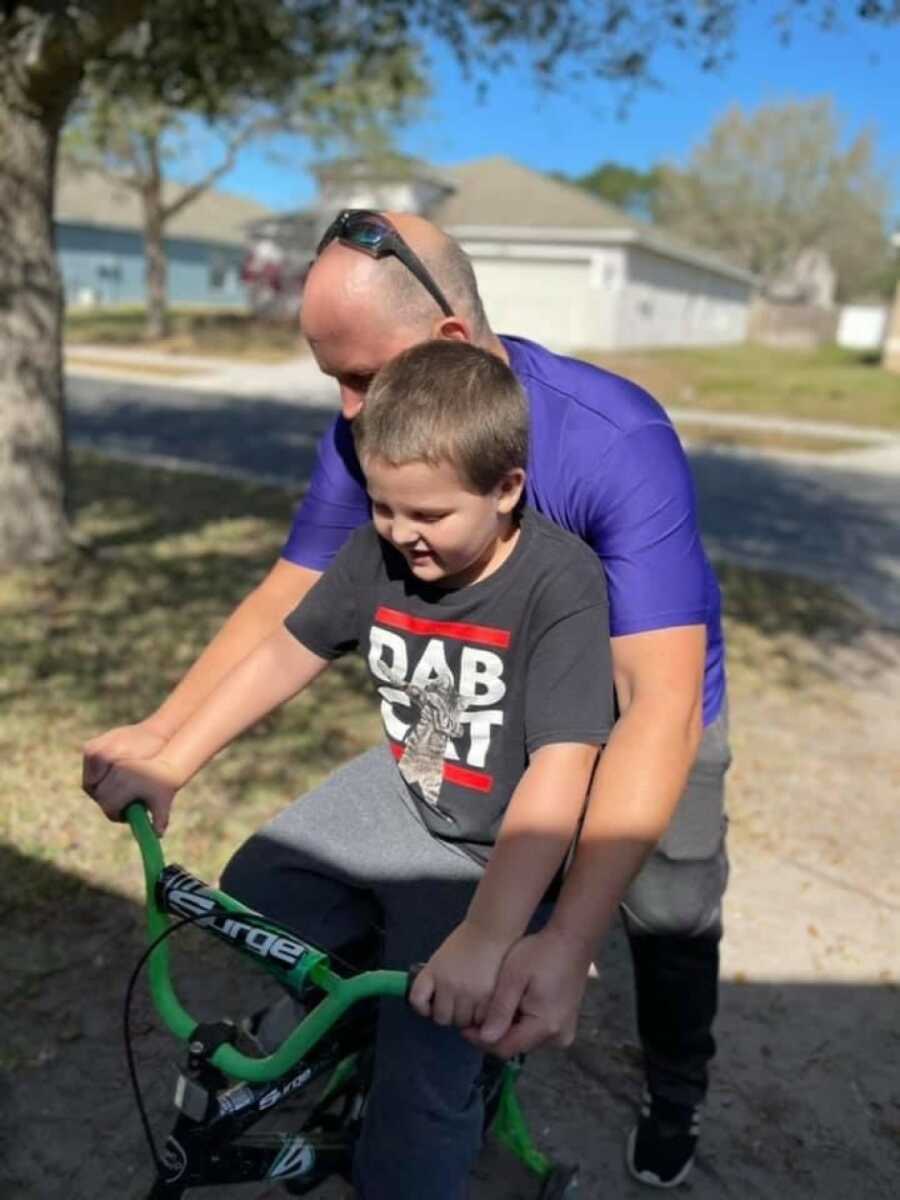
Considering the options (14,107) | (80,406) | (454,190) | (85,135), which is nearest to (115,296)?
(454,190)

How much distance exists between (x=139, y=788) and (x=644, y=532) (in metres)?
0.97

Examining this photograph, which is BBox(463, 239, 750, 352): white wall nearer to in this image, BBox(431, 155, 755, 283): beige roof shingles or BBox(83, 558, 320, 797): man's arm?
BBox(431, 155, 755, 283): beige roof shingles

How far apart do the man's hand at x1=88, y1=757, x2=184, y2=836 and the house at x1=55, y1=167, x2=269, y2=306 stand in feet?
151

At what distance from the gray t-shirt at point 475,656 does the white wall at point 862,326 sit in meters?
53.2

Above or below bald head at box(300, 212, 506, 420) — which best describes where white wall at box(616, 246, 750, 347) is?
below

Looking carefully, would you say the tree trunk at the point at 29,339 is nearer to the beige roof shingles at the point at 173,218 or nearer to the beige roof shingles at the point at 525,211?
the beige roof shingles at the point at 525,211

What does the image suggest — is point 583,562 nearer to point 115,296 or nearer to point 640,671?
point 640,671

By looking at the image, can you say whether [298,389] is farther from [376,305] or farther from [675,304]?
[675,304]

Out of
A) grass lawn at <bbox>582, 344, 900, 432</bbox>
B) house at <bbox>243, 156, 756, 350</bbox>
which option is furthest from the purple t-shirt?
house at <bbox>243, 156, 756, 350</bbox>

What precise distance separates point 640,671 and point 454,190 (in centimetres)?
3537

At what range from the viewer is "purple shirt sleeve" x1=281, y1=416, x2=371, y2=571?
225cm

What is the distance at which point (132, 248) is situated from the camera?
166 feet

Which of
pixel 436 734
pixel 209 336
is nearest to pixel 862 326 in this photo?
pixel 209 336

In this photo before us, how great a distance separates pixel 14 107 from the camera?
6.12 meters
